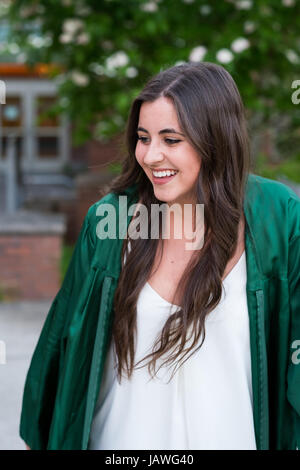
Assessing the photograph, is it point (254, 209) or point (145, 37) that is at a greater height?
point (145, 37)

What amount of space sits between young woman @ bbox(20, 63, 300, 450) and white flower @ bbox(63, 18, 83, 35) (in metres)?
4.11

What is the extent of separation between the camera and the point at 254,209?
1961mm

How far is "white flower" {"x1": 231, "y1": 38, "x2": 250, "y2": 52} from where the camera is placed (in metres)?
5.40

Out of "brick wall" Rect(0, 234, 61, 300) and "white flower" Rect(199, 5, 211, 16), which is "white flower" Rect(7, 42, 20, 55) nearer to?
"brick wall" Rect(0, 234, 61, 300)

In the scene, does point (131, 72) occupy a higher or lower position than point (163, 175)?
higher

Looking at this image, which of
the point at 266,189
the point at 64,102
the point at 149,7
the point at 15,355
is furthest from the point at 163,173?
the point at 64,102

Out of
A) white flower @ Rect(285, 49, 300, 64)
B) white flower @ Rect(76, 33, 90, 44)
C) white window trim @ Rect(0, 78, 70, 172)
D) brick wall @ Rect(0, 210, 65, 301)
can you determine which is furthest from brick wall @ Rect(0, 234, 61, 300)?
white window trim @ Rect(0, 78, 70, 172)

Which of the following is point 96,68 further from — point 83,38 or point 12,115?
point 12,115

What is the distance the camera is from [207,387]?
192 cm

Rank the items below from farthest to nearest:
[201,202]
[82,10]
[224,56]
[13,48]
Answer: [13,48] < [82,10] < [224,56] < [201,202]

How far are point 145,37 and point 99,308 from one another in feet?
15.2

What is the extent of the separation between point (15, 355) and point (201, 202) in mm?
3796
